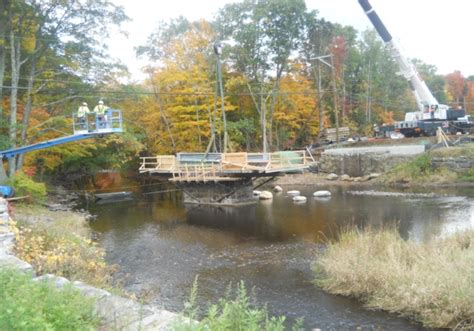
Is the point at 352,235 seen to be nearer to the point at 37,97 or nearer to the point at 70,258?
the point at 70,258

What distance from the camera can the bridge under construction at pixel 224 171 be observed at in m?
22.6

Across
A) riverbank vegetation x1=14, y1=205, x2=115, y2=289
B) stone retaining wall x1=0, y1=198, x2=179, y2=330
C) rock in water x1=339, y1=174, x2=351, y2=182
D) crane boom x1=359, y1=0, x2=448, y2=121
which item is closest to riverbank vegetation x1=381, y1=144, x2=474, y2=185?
rock in water x1=339, y1=174, x2=351, y2=182

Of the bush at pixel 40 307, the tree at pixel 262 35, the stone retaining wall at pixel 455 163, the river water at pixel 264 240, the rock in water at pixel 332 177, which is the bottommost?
the river water at pixel 264 240

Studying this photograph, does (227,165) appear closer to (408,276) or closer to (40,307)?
(408,276)

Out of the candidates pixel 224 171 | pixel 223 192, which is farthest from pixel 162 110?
pixel 224 171

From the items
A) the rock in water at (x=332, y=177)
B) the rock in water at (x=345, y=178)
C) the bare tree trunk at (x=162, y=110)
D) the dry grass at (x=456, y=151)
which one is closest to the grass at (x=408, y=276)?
the dry grass at (x=456, y=151)

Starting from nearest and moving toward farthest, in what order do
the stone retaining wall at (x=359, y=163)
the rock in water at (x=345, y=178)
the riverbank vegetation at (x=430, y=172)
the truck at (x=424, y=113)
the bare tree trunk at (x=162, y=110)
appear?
the riverbank vegetation at (x=430, y=172) → the truck at (x=424, y=113) → the stone retaining wall at (x=359, y=163) → the rock in water at (x=345, y=178) → the bare tree trunk at (x=162, y=110)

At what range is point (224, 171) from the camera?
23.2m

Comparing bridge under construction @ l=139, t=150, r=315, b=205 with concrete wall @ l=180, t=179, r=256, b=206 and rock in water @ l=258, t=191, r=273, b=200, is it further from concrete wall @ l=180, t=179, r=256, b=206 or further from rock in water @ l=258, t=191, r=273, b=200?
rock in water @ l=258, t=191, r=273, b=200

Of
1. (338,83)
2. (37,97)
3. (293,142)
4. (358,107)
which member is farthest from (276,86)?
(37,97)

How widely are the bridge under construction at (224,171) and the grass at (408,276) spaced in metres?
11.5

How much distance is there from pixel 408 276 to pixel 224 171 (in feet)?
50.6

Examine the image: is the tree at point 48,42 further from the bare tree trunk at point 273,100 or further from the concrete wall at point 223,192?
the bare tree trunk at point 273,100

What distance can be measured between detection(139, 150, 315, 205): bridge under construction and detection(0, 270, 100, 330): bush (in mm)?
17294
